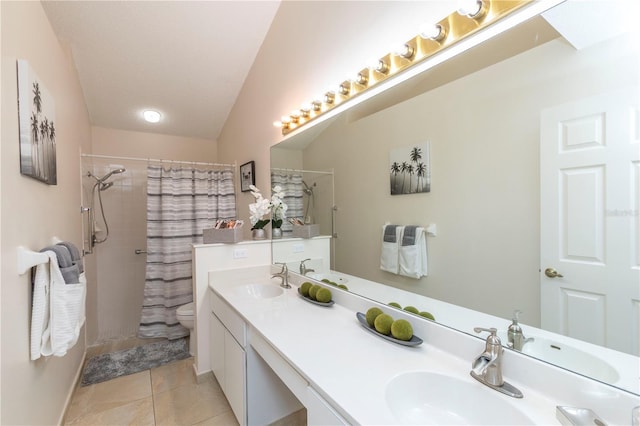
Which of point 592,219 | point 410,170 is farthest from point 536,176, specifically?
point 410,170

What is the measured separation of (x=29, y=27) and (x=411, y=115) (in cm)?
181

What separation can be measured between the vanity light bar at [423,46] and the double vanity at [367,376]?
1.13 meters

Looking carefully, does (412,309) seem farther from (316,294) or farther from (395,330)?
(316,294)

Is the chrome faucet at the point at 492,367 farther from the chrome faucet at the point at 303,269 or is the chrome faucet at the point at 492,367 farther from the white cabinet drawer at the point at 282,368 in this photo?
the chrome faucet at the point at 303,269

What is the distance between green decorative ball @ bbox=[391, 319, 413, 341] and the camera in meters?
1.07

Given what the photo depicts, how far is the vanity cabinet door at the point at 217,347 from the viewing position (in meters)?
1.82

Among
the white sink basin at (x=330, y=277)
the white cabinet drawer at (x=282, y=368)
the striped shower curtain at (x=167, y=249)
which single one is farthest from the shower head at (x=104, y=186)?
the white cabinet drawer at (x=282, y=368)

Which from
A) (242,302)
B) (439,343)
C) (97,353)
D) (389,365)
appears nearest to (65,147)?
(242,302)

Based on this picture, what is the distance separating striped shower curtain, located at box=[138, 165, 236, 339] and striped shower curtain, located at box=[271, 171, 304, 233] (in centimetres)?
123

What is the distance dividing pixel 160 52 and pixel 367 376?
297 centimetres

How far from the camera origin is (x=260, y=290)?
6.73 ft

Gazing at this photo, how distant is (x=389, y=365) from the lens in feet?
3.08

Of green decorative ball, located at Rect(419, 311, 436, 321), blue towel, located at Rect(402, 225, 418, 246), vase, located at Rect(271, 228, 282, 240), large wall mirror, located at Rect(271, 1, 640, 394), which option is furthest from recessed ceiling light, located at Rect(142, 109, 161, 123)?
green decorative ball, located at Rect(419, 311, 436, 321)

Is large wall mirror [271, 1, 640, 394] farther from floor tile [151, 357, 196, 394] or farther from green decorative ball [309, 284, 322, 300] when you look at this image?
floor tile [151, 357, 196, 394]
